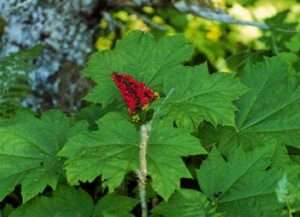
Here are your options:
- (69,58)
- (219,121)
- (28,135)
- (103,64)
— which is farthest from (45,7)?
(219,121)

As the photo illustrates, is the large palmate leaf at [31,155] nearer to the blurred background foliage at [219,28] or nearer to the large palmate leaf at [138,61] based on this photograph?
A: the large palmate leaf at [138,61]

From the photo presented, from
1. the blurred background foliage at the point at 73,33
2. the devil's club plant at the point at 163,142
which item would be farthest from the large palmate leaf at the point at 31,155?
the blurred background foliage at the point at 73,33

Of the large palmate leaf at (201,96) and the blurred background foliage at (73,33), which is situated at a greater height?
the blurred background foliage at (73,33)

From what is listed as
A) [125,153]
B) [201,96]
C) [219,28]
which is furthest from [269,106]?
[219,28]

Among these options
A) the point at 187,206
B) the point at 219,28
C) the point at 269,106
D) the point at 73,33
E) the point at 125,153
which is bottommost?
the point at 187,206

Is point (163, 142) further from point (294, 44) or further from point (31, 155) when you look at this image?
point (294, 44)

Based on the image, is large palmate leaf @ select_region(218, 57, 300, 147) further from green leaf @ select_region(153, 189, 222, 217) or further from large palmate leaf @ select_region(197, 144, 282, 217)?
green leaf @ select_region(153, 189, 222, 217)

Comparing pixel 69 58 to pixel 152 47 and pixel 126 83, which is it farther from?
pixel 126 83

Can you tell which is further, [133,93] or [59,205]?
[59,205]

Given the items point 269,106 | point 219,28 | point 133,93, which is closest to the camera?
point 133,93
